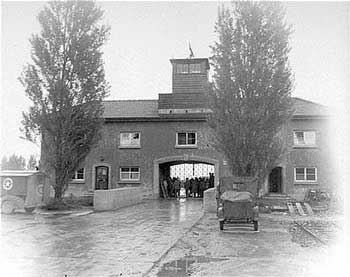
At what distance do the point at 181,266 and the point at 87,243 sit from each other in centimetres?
333

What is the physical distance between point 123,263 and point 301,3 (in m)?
5.87

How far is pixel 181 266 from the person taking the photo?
315 inches

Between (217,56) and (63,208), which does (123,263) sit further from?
(217,56)

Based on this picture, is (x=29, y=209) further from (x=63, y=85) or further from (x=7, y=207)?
(x=63, y=85)

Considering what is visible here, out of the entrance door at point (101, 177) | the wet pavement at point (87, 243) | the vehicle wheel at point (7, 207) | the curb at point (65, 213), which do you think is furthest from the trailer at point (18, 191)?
the entrance door at point (101, 177)

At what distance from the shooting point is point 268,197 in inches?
969

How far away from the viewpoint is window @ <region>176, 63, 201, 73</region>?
2989 centimetres

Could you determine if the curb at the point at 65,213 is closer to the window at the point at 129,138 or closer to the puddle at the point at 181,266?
the puddle at the point at 181,266

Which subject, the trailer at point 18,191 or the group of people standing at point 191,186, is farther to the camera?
the group of people standing at point 191,186

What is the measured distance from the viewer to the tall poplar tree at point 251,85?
18938 mm

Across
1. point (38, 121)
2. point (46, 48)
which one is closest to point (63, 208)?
point (38, 121)

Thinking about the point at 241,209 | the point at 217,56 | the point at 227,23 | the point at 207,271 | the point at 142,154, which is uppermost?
the point at 227,23

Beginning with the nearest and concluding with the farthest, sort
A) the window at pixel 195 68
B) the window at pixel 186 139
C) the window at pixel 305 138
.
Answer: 1. the window at pixel 305 138
2. the window at pixel 186 139
3. the window at pixel 195 68

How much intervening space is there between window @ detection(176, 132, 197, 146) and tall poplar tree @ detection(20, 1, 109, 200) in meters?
7.98
